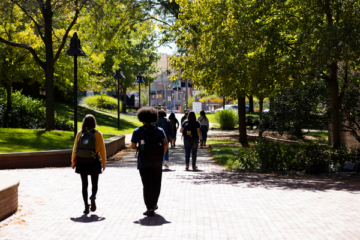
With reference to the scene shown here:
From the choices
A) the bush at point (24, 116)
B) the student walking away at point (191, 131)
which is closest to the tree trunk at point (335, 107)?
the student walking away at point (191, 131)

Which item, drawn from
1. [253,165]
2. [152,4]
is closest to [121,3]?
[152,4]

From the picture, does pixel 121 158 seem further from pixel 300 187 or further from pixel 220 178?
pixel 300 187

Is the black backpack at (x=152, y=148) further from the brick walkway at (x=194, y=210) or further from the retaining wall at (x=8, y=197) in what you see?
the retaining wall at (x=8, y=197)

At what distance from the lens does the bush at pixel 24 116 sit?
21.3 meters

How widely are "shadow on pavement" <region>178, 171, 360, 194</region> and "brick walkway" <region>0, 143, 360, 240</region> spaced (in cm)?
2

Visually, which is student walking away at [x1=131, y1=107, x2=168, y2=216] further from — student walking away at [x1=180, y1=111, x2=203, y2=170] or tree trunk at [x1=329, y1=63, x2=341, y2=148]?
tree trunk at [x1=329, y1=63, x2=341, y2=148]

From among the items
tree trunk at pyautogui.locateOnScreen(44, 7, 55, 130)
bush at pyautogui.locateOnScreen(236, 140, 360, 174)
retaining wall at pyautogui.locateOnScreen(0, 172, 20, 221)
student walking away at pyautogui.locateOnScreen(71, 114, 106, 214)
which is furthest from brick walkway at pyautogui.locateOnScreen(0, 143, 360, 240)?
tree trunk at pyautogui.locateOnScreen(44, 7, 55, 130)

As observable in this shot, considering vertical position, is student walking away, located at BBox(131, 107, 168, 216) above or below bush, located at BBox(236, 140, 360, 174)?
above

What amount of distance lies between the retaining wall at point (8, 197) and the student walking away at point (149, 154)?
6.33 feet

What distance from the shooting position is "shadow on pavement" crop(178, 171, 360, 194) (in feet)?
31.3

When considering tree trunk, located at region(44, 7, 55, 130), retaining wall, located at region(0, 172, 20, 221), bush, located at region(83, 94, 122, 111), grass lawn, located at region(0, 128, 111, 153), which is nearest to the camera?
retaining wall, located at region(0, 172, 20, 221)

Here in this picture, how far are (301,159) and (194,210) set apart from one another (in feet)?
20.3

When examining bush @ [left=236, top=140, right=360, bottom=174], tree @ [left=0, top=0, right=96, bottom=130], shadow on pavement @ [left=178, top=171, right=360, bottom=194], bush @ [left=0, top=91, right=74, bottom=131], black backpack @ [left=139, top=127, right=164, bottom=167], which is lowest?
shadow on pavement @ [left=178, top=171, right=360, bottom=194]

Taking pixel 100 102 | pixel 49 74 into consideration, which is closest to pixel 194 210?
pixel 49 74
